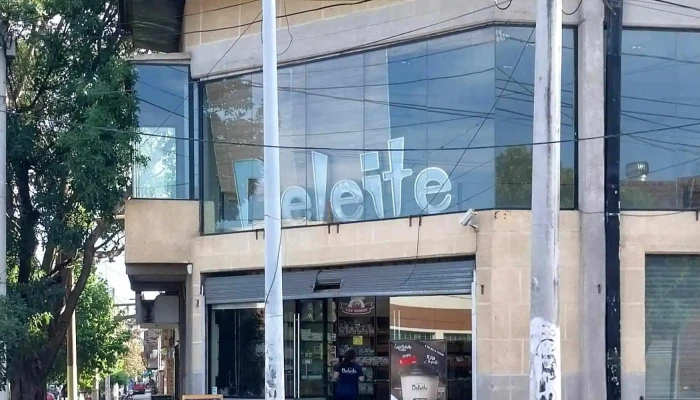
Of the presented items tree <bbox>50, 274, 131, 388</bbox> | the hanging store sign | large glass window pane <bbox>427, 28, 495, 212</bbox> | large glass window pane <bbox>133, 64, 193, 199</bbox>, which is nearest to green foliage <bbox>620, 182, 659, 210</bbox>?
large glass window pane <bbox>427, 28, 495, 212</bbox>

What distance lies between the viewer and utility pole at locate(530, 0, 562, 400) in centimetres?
1030

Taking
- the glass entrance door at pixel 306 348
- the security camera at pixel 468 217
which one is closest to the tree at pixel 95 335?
the glass entrance door at pixel 306 348

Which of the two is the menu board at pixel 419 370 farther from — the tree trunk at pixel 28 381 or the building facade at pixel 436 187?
the tree trunk at pixel 28 381

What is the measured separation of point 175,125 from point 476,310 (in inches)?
273

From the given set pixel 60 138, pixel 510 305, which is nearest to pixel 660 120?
pixel 510 305

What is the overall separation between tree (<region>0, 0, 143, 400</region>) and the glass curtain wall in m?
1.72

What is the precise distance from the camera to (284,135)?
634 inches

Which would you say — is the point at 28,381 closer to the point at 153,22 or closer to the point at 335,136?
the point at 153,22

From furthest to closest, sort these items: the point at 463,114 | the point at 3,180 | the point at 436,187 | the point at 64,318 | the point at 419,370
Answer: the point at 64,318
the point at 3,180
the point at 419,370
the point at 436,187
the point at 463,114

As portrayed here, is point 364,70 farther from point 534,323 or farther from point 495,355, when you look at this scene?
point 534,323

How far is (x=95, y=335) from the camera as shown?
3072 centimetres

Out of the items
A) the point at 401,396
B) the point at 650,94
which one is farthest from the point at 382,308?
the point at 650,94

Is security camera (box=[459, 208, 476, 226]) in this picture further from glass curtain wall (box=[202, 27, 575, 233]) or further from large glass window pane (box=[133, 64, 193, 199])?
large glass window pane (box=[133, 64, 193, 199])

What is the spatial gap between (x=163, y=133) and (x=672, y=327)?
9465mm
